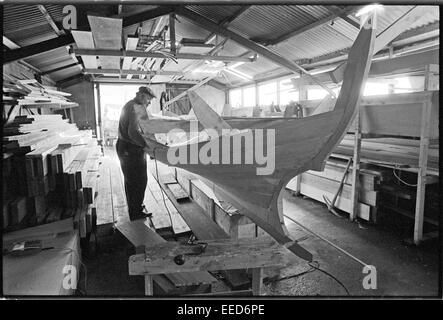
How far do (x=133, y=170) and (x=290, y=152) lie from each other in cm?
154

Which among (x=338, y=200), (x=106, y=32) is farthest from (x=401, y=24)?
(x=106, y=32)

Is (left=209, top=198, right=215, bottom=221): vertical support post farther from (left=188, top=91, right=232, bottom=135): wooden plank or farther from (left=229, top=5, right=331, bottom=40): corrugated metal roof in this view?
(left=229, top=5, right=331, bottom=40): corrugated metal roof

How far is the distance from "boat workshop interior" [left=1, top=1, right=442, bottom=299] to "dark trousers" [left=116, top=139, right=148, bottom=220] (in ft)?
0.04

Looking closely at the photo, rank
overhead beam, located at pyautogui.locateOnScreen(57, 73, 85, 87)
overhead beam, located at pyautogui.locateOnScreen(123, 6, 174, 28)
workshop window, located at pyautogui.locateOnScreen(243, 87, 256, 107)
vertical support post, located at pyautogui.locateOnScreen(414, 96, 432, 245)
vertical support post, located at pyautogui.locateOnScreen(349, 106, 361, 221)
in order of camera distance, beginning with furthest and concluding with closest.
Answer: workshop window, located at pyautogui.locateOnScreen(243, 87, 256, 107) < overhead beam, located at pyautogui.locateOnScreen(57, 73, 85, 87) < overhead beam, located at pyautogui.locateOnScreen(123, 6, 174, 28) < vertical support post, located at pyautogui.locateOnScreen(349, 106, 361, 221) < vertical support post, located at pyautogui.locateOnScreen(414, 96, 432, 245)

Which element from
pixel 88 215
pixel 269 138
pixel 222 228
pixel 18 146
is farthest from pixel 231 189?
pixel 18 146

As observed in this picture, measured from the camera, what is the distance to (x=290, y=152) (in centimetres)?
140

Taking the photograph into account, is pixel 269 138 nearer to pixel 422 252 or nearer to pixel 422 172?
pixel 422 172

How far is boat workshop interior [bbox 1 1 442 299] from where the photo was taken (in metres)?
1.39

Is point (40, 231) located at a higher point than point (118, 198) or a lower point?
higher

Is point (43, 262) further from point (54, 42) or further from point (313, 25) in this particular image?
point (313, 25)

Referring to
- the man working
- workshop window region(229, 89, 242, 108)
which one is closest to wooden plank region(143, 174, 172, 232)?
the man working

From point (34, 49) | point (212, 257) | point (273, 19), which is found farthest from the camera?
point (273, 19)

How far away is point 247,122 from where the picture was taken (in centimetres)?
243

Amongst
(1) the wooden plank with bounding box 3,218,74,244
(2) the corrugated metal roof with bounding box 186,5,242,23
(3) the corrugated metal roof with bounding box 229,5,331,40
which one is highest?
(2) the corrugated metal roof with bounding box 186,5,242,23
